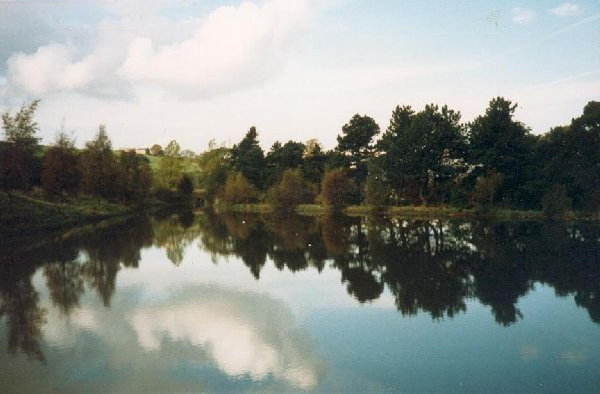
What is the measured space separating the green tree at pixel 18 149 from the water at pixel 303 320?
55.6ft

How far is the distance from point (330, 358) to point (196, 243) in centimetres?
2280

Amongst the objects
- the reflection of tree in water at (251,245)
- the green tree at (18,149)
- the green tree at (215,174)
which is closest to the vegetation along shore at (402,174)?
the green tree at (18,149)

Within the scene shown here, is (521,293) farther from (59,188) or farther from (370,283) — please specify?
(59,188)

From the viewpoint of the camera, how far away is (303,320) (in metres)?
13.4

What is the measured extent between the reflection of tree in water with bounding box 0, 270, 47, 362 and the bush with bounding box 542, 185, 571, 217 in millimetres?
46428

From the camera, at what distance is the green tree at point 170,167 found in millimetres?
98312

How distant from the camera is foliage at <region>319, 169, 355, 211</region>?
207ft

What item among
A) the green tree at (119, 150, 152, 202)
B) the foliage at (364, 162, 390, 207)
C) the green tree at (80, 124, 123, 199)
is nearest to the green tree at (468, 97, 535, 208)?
the foliage at (364, 162, 390, 207)

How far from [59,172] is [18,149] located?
29.5 ft

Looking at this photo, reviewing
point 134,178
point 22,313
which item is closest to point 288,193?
point 134,178

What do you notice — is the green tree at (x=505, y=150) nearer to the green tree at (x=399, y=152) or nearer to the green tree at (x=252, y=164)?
the green tree at (x=399, y=152)

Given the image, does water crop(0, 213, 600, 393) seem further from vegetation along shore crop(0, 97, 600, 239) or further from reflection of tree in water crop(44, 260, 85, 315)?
vegetation along shore crop(0, 97, 600, 239)

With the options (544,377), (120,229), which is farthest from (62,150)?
(544,377)

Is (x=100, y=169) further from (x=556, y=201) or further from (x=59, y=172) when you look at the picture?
(x=556, y=201)
